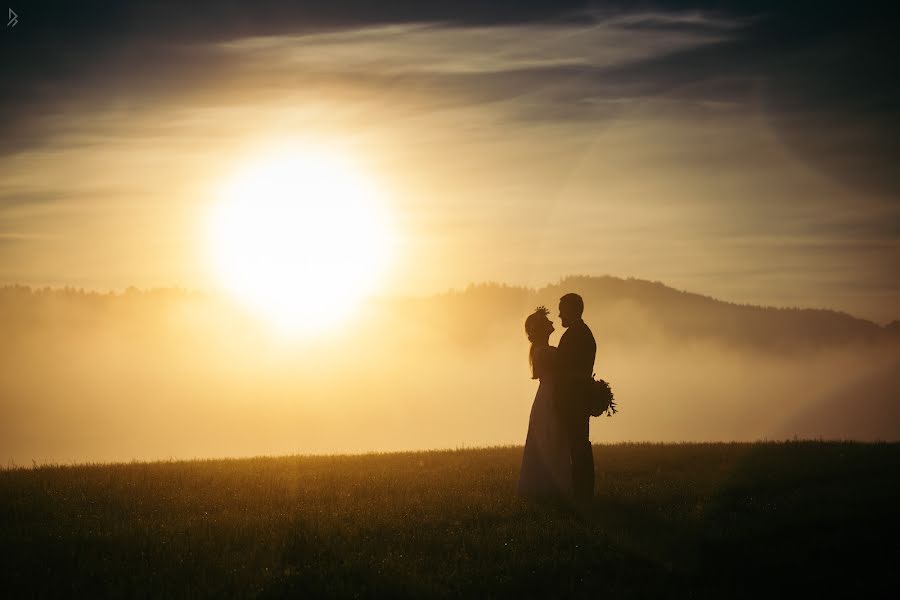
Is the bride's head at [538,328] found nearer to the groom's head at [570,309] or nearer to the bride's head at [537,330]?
the bride's head at [537,330]

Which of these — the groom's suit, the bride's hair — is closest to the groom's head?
the groom's suit

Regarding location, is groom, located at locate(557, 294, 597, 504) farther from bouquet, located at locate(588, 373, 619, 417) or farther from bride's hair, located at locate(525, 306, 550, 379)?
bride's hair, located at locate(525, 306, 550, 379)

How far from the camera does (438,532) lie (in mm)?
13703

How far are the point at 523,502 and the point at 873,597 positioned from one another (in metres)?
6.69

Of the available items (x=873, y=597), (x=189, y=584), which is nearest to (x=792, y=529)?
(x=873, y=597)

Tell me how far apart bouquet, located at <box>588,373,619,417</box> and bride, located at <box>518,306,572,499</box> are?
0.77 m

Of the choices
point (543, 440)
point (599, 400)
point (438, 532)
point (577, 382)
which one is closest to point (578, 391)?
point (577, 382)

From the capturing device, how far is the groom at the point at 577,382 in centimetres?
1605

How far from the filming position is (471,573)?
11.5m

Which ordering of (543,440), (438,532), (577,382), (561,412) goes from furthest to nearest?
(543,440) → (561,412) → (577,382) → (438,532)

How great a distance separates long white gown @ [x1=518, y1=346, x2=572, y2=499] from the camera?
16.5 meters

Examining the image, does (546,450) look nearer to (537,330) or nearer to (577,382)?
(577,382)

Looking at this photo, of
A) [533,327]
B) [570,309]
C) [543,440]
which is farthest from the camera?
[533,327]

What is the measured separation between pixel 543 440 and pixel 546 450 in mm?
220
